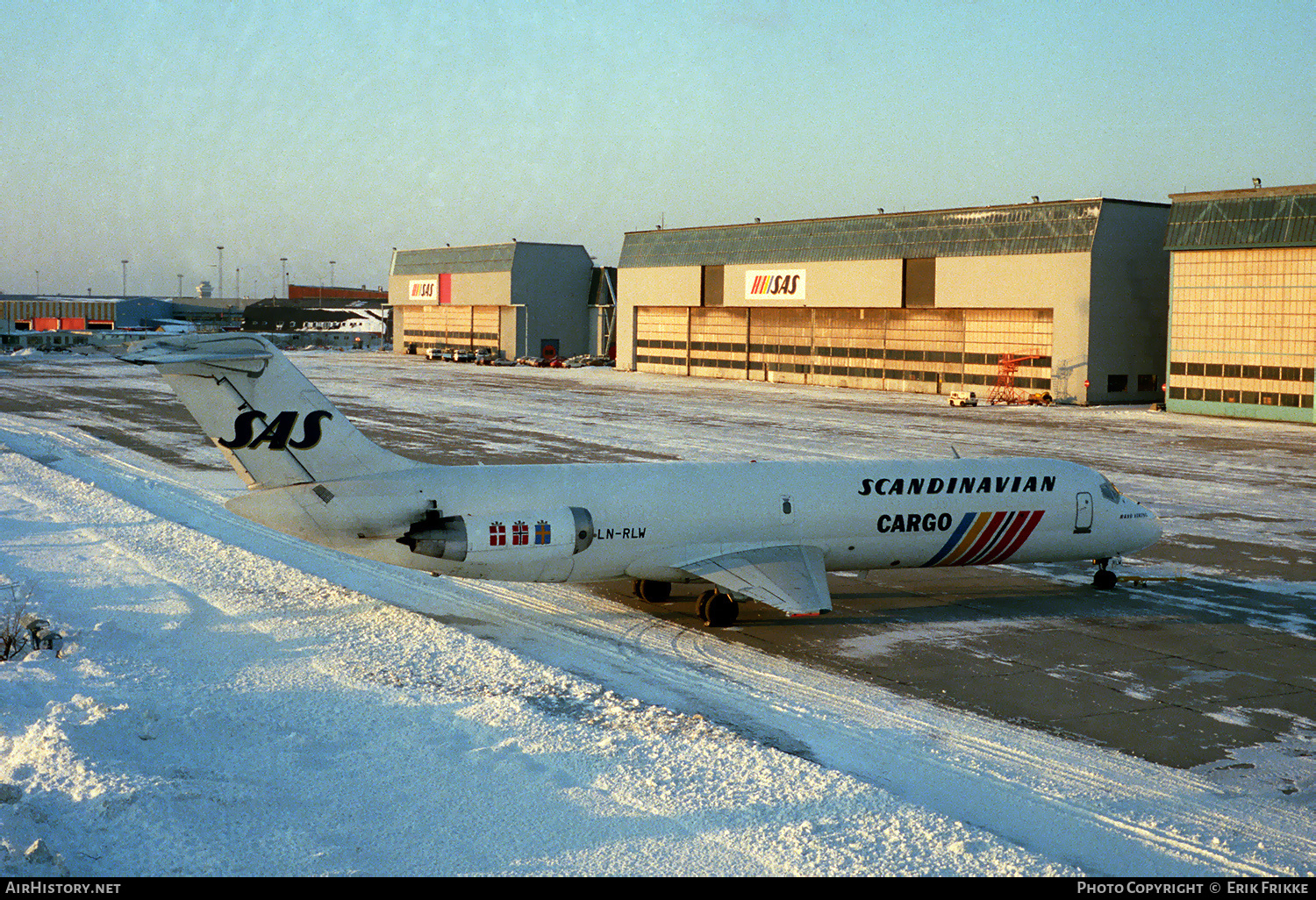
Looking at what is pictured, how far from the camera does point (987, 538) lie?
2459 cm

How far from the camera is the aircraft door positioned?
25484 millimetres

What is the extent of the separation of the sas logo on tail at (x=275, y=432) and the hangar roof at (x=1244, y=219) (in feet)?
194

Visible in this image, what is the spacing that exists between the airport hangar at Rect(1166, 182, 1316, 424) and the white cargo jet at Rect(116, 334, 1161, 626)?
151ft

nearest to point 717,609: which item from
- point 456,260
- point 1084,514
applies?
point 1084,514

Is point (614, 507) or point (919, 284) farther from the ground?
point (919, 284)

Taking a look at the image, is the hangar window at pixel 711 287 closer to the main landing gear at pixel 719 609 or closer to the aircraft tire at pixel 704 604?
the aircraft tire at pixel 704 604

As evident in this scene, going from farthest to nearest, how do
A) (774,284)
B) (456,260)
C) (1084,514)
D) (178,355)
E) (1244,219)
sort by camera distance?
(456,260) → (774,284) → (1244,219) → (1084,514) → (178,355)

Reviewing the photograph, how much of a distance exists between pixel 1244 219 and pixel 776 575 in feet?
183

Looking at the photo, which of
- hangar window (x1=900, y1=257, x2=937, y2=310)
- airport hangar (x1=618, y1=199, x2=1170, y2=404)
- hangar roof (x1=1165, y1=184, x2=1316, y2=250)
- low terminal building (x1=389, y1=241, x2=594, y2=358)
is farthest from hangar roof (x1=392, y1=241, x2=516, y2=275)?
hangar roof (x1=1165, y1=184, x2=1316, y2=250)

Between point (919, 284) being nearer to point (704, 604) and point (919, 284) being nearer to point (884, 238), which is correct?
point (884, 238)

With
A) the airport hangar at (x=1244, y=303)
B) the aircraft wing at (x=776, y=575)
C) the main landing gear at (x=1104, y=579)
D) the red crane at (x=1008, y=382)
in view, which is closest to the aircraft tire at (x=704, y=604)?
the aircraft wing at (x=776, y=575)

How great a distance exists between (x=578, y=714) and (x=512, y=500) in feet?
19.8

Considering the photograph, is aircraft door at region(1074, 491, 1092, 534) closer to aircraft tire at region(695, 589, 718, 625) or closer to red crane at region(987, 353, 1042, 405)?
aircraft tire at region(695, 589, 718, 625)
